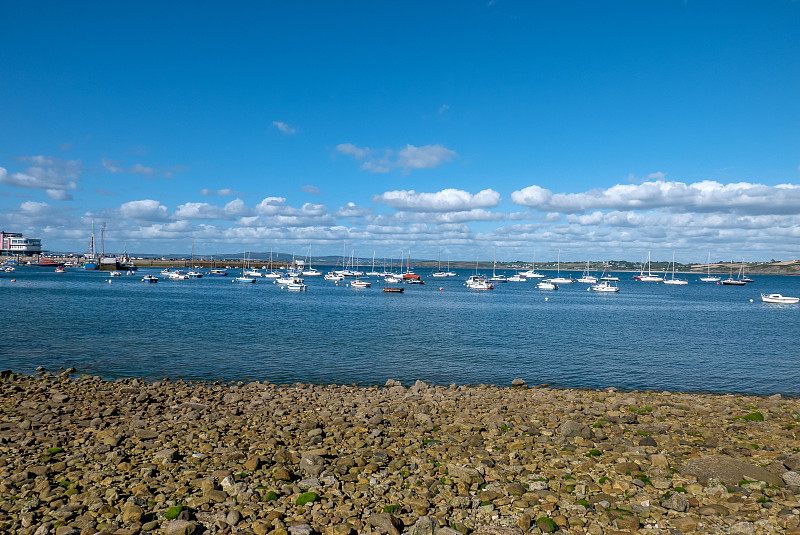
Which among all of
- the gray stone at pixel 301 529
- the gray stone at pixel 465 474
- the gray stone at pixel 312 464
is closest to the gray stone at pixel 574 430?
the gray stone at pixel 465 474

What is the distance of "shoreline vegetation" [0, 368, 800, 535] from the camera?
1130 centimetres

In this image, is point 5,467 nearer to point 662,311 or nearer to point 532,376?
point 532,376

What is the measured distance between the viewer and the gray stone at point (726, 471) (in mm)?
13266

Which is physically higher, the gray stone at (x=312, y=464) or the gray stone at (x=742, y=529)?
the gray stone at (x=742, y=529)

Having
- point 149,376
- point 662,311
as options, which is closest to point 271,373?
point 149,376

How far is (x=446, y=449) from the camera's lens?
15969mm

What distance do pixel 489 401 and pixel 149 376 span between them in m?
18.7

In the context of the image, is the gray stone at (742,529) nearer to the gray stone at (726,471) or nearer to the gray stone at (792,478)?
the gray stone at (726,471)

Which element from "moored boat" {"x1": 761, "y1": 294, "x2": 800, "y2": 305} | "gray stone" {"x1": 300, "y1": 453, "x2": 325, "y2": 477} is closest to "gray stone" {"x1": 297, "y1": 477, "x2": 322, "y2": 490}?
"gray stone" {"x1": 300, "y1": 453, "x2": 325, "y2": 477}

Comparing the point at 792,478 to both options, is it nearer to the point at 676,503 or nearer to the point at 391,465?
the point at 676,503

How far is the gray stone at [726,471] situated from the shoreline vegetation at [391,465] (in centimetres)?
5

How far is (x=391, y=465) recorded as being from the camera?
14430 mm

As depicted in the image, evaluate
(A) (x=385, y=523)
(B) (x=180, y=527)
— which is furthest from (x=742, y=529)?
(B) (x=180, y=527)

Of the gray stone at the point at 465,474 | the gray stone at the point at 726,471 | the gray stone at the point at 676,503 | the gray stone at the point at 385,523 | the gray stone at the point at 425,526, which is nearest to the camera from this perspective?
the gray stone at the point at 425,526
